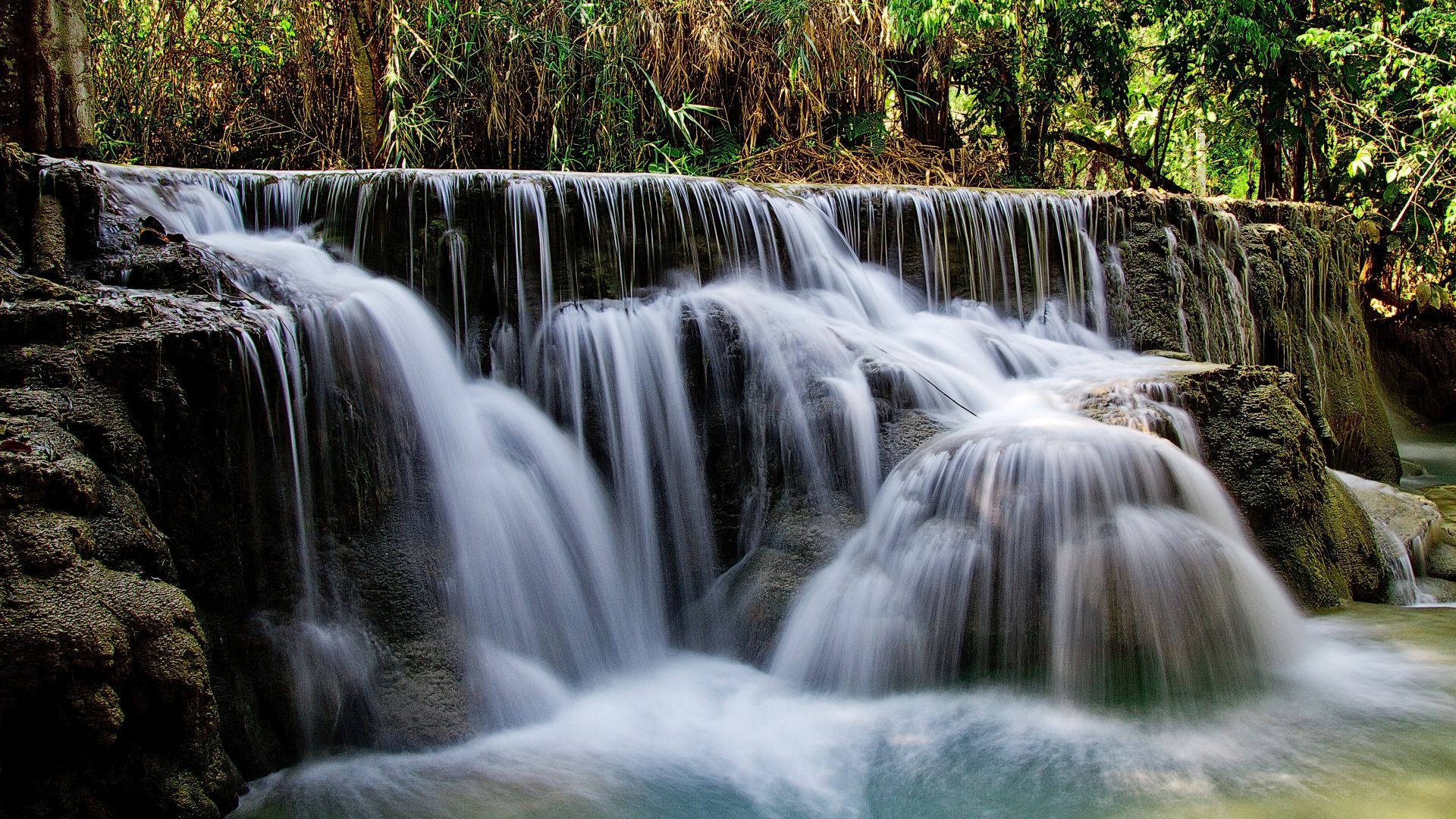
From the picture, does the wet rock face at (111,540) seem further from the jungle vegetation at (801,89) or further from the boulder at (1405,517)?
the boulder at (1405,517)

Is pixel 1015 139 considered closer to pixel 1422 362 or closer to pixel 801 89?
pixel 801 89

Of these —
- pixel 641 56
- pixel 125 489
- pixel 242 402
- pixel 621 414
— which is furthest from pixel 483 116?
pixel 125 489

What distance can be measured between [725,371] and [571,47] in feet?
12.5

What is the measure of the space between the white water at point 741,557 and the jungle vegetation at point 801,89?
2681mm

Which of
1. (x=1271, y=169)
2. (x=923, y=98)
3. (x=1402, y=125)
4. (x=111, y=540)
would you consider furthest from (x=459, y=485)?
(x=1402, y=125)

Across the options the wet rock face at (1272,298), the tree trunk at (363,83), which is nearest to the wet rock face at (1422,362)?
the wet rock face at (1272,298)

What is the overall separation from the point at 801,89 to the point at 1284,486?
5.37 meters

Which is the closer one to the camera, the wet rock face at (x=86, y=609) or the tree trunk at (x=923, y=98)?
the wet rock face at (x=86, y=609)

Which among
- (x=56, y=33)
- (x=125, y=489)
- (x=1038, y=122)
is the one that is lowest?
(x=125, y=489)

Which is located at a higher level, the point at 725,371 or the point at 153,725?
the point at 725,371

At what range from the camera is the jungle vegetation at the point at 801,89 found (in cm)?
738

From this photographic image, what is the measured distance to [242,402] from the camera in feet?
11.2

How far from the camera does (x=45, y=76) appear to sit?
4434mm

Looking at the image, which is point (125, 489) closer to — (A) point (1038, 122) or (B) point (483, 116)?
(B) point (483, 116)
